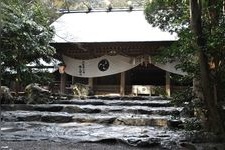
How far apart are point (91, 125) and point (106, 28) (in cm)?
1262

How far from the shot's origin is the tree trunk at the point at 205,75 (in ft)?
21.7

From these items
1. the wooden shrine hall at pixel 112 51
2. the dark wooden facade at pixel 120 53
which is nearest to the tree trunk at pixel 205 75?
the dark wooden facade at pixel 120 53

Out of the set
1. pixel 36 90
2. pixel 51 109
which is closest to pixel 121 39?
pixel 36 90

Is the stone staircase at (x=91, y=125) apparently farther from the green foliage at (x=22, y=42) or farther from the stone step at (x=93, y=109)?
the green foliage at (x=22, y=42)

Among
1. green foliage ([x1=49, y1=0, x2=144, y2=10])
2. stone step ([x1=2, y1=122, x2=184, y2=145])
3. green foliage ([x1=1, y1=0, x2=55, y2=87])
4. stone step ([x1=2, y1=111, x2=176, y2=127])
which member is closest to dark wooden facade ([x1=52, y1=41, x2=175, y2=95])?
green foliage ([x1=1, y1=0, x2=55, y2=87])

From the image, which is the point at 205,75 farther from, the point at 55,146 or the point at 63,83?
the point at 63,83

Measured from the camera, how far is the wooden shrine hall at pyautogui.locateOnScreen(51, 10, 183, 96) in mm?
19781

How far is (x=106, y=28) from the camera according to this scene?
22.0 meters

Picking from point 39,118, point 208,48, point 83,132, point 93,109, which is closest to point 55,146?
point 83,132

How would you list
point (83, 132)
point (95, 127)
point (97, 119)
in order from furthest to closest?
point (97, 119) → point (95, 127) → point (83, 132)

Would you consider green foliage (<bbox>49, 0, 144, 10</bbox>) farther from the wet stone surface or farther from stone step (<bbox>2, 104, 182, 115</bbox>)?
the wet stone surface

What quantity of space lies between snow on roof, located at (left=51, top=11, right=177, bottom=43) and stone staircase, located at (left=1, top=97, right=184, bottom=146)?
265 inches

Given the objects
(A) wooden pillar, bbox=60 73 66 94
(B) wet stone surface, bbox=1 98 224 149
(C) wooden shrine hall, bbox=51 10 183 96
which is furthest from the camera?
(A) wooden pillar, bbox=60 73 66 94

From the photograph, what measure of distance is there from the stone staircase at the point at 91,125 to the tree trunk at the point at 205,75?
1.11m
